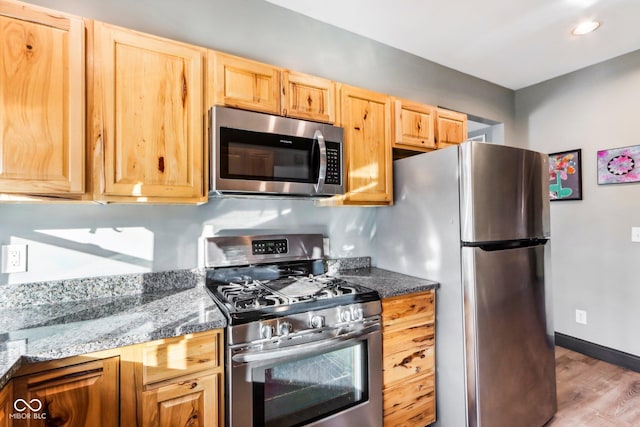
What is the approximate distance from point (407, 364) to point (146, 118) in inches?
72.6

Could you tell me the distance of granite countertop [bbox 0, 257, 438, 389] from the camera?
3.33 ft

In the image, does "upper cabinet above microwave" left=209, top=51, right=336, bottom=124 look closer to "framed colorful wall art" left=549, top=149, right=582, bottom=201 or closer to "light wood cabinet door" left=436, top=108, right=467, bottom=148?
"light wood cabinet door" left=436, top=108, right=467, bottom=148

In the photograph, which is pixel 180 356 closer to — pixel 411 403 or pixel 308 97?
pixel 411 403

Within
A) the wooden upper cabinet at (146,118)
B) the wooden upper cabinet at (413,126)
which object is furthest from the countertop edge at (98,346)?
the wooden upper cabinet at (413,126)

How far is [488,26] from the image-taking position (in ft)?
7.39

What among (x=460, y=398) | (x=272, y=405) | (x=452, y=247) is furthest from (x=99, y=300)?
(x=460, y=398)

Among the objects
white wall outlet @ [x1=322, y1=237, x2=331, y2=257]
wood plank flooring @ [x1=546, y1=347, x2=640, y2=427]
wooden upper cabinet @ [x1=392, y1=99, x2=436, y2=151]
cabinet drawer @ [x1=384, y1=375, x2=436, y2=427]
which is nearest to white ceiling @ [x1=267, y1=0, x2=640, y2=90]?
wooden upper cabinet @ [x1=392, y1=99, x2=436, y2=151]

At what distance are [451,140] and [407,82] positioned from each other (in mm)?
645

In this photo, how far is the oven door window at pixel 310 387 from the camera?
134 centimetres

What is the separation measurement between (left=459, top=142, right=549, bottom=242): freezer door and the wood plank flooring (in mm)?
1232

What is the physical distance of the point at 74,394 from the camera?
1.03 m

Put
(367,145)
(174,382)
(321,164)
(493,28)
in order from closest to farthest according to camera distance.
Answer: (174,382) < (321,164) < (367,145) < (493,28)

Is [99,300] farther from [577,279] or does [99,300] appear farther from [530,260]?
[577,279]

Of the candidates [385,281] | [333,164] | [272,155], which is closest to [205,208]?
[272,155]
